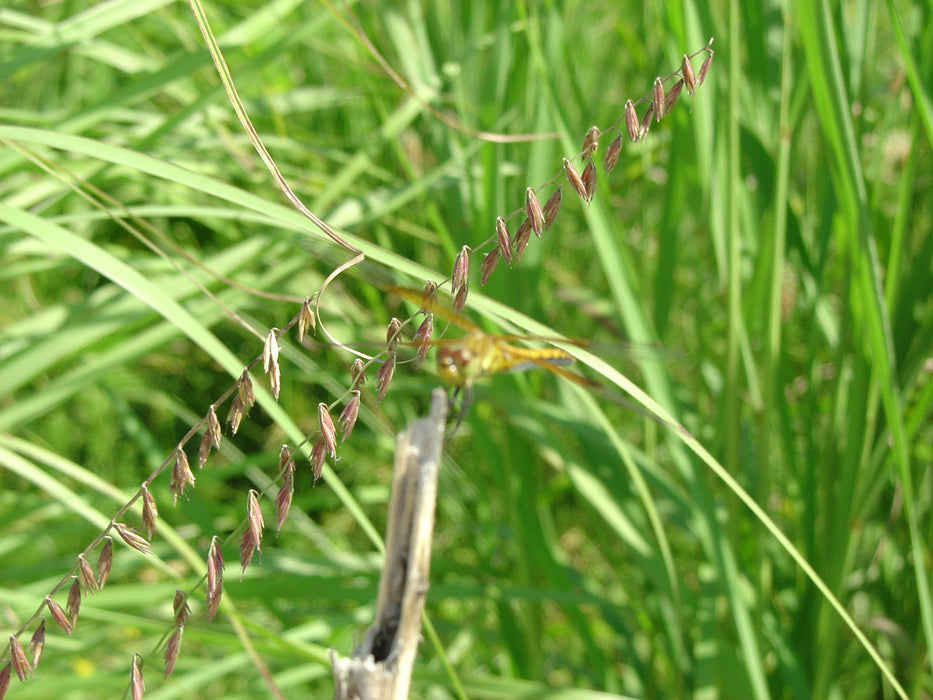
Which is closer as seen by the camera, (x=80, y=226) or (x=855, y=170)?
(x=855, y=170)

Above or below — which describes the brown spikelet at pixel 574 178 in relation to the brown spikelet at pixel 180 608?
above

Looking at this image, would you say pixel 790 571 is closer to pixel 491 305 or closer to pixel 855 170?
pixel 855 170

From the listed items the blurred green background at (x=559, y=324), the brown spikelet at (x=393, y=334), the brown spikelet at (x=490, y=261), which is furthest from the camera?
the blurred green background at (x=559, y=324)

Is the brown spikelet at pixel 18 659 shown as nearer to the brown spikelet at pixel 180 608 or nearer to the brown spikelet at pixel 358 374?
the brown spikelet at pixel 180 608

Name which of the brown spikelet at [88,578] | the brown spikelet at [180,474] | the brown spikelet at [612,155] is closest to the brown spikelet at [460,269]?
the brown spikelet at [612,155]

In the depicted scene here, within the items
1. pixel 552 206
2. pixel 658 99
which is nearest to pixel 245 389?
pixel 552 206

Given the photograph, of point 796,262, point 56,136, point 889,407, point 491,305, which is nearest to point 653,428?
point 796,262
